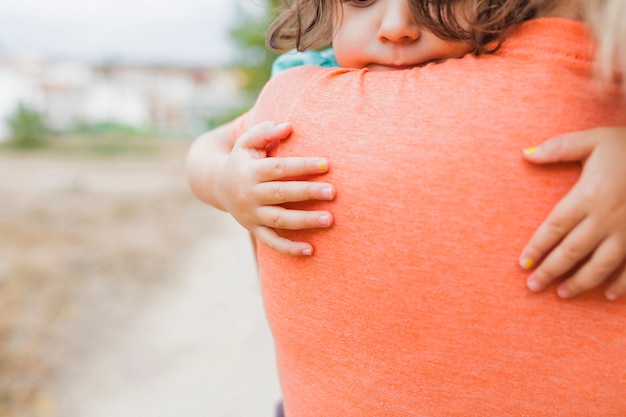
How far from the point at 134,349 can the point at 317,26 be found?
3.43 meters

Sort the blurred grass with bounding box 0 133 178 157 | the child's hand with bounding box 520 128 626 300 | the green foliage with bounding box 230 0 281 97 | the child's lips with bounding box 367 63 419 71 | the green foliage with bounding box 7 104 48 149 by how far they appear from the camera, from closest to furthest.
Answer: the child's hand with bounding box 520 128 626 300
the child's lips with bounding box 367 63 419 71
the green foliage with bounding box 230 0 281 97
the blurred grass with bounding box 0 133 178 157
the green foliage with bounding box 7 104 48 149

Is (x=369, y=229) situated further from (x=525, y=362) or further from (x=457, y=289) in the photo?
(x=525, y=362)

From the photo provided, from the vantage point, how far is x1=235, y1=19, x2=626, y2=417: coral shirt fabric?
0.61 meters

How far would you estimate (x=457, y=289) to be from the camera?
2.09 ft

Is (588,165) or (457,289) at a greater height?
(588,165)

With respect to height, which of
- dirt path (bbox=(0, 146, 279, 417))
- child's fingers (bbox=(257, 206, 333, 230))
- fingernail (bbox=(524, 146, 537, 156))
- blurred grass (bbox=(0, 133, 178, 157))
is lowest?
dirt path (bbox=(0, 146, 279, 417))

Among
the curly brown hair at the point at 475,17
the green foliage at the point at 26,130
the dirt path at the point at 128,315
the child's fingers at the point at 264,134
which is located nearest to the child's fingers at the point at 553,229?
the curly brown hair at the point at 475,17

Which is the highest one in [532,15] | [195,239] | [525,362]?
[532,15]

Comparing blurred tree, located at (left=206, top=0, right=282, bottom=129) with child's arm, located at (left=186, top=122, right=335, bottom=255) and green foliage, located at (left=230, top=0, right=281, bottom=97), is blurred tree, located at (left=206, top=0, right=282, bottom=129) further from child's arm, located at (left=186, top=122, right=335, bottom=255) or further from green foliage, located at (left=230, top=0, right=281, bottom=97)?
child's arm, located at (left=186, top=122, right=335, bottom=255)

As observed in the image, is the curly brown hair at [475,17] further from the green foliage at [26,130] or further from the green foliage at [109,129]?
the green foliage at [109,129]

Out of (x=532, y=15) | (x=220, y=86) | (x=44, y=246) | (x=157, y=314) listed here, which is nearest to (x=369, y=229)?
(x=532, y=15)

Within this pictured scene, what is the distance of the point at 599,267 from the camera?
591mm

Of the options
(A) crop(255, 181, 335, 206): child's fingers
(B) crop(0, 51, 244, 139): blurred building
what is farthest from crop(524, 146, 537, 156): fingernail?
(B) crop(0, 51, 244, 139): blurred building

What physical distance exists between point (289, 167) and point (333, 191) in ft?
0.24
